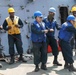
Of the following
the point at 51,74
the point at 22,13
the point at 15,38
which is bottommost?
the point at 51,74

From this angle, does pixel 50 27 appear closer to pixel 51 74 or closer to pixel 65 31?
pixel 65 31

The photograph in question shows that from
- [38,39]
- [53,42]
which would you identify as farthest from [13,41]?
[38,39]

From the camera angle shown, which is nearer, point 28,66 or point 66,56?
point 66,56

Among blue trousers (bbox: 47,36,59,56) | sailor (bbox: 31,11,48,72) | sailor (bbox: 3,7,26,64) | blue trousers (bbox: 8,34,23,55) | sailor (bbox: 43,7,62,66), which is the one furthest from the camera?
blue trousers (bbox: 8,34,23,55)

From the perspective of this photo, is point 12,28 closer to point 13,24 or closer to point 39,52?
point 13,24

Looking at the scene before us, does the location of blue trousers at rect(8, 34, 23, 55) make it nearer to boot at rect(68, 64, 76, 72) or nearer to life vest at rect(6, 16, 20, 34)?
life vest at rect(6, 16, 20, 34)

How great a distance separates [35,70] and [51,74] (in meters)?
0.48

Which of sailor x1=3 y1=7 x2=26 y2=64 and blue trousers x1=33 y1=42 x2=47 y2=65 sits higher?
sailor x1=3 y1=7 x2=26 y2=64

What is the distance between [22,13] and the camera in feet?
30.7

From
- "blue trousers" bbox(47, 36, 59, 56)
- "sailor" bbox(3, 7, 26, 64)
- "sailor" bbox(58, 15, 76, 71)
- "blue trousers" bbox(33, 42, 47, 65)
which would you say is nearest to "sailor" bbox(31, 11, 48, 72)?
"blue trousers" bbox(33, 42, 47, 65)

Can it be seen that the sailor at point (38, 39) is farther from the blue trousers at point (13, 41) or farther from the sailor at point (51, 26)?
the blue trousers at point (13, 41)

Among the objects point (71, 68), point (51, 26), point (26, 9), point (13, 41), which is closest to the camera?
point (71, 68)

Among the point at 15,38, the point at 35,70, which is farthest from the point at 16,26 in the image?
the point at 35,70

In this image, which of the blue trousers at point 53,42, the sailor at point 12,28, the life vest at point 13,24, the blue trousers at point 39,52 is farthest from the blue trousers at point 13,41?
the blue trousers at point 39,52
